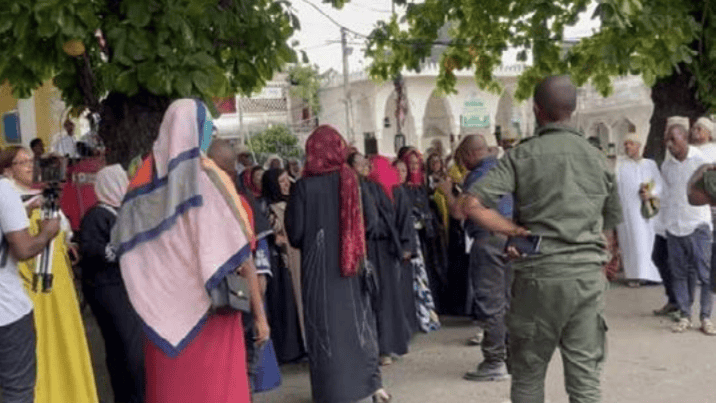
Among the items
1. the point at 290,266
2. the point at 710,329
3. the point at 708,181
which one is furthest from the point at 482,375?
the point at 708,181

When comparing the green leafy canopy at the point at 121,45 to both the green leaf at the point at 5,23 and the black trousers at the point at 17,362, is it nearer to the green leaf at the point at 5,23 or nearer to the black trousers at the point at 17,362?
the green leaf at the point at 5,23

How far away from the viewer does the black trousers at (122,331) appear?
6.14m

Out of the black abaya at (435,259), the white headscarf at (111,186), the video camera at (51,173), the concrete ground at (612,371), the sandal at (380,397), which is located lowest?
the concrete ground at (612,371)

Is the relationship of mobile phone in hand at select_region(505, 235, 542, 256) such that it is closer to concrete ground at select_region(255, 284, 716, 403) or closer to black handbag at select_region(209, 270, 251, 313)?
black handbag at select_region(209, 270, 251, 313)

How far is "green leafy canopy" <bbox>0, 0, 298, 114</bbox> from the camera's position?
6172mm

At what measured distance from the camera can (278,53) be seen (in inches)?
309

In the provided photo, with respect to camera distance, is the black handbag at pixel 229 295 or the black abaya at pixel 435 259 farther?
the black abaya at pixel 435 259

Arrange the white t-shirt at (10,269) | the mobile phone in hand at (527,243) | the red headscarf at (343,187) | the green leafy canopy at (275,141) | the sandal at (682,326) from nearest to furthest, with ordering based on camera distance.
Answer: the mobile phone in hand at (527,243)
the white t-shirt at (10,269)
the red headscarf at (343,187)
the sandal at (682,326)
the green leafy canopy at (275,141)

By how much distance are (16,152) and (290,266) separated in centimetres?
281

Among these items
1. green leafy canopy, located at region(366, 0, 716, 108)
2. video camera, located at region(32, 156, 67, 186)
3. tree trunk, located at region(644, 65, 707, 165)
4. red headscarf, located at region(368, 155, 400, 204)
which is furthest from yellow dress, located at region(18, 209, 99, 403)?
tree trunk, located at region(644, 65, 707, 165)

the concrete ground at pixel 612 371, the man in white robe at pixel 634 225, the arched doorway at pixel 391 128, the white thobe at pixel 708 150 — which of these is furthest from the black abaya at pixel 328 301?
the arched doorway at pixel 391 128

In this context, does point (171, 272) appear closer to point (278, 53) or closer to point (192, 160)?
point (192, 160)

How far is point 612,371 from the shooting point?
7.08 metres

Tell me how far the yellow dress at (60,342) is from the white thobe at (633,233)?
6660 mm
